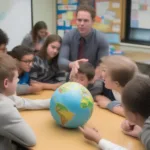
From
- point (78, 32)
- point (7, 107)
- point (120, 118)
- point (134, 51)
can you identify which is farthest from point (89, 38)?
point (134, 51)

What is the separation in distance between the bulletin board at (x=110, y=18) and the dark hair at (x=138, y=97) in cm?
335

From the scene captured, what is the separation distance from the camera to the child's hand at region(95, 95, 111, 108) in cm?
194

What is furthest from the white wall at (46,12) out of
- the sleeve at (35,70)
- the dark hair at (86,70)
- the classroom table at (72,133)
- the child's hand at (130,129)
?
the child's hand at (130,129)

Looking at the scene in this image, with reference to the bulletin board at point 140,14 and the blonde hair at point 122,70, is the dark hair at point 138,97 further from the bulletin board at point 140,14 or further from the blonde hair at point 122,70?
the bulletin board at point 140,14

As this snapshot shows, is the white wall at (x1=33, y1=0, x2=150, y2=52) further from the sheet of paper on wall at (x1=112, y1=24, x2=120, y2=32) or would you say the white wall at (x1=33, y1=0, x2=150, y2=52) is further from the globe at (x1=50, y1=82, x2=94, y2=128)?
the globe at (x1=50, y1=82, x2=94, y2=128)

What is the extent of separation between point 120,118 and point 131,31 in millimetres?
3102

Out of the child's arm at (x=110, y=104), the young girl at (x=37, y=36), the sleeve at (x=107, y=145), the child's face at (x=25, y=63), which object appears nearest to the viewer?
the sleeve at (x=107, y=145)

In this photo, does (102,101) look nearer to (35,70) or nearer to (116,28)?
(35,70)

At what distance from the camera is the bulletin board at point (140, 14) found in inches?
168

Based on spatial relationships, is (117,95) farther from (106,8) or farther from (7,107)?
(106,8)

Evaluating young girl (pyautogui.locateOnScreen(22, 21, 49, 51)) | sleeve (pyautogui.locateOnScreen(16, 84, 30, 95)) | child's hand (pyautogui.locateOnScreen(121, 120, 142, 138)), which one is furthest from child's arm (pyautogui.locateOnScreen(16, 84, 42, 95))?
young girl (pyautogui.locateOnScreen(22, 21, 49, 51))

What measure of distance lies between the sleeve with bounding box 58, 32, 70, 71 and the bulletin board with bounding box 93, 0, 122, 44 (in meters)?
2.05

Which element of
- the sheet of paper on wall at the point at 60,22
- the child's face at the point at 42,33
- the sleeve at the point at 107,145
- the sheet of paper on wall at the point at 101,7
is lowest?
the sleeve at the point at 107,145

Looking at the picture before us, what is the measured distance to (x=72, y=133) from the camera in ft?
5.14
